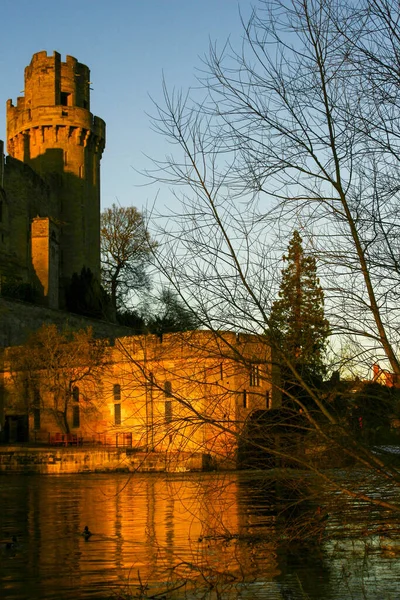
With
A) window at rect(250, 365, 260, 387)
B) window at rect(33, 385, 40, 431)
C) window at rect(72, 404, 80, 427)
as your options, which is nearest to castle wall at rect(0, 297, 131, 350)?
window at rect(33, 385, 40, 431)

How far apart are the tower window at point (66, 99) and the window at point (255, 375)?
47.3 m

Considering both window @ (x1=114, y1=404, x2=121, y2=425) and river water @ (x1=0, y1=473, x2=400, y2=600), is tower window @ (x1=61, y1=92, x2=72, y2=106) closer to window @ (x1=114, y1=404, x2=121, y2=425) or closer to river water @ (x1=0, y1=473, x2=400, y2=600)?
window @ (x1=114, y1=404, x2=121, y2=425)

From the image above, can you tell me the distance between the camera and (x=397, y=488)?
5637 mm

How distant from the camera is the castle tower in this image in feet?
164

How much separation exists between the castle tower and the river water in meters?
32.9

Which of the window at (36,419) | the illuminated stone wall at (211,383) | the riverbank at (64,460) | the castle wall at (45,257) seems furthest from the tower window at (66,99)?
the illuminated stone wall at (211,383)

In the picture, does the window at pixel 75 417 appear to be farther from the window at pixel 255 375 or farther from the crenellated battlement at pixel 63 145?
the window at pixel 255 375

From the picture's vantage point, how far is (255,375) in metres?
5.90

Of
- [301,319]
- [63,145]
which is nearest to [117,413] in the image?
[63,145]

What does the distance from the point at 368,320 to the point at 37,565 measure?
7.42 metres

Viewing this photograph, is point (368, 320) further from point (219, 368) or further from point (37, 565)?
point (37, 565)

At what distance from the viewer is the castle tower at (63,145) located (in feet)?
164

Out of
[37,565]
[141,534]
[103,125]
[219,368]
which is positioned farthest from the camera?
[103,125]

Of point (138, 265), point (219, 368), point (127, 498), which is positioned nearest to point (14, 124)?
A: point (138, 265)
